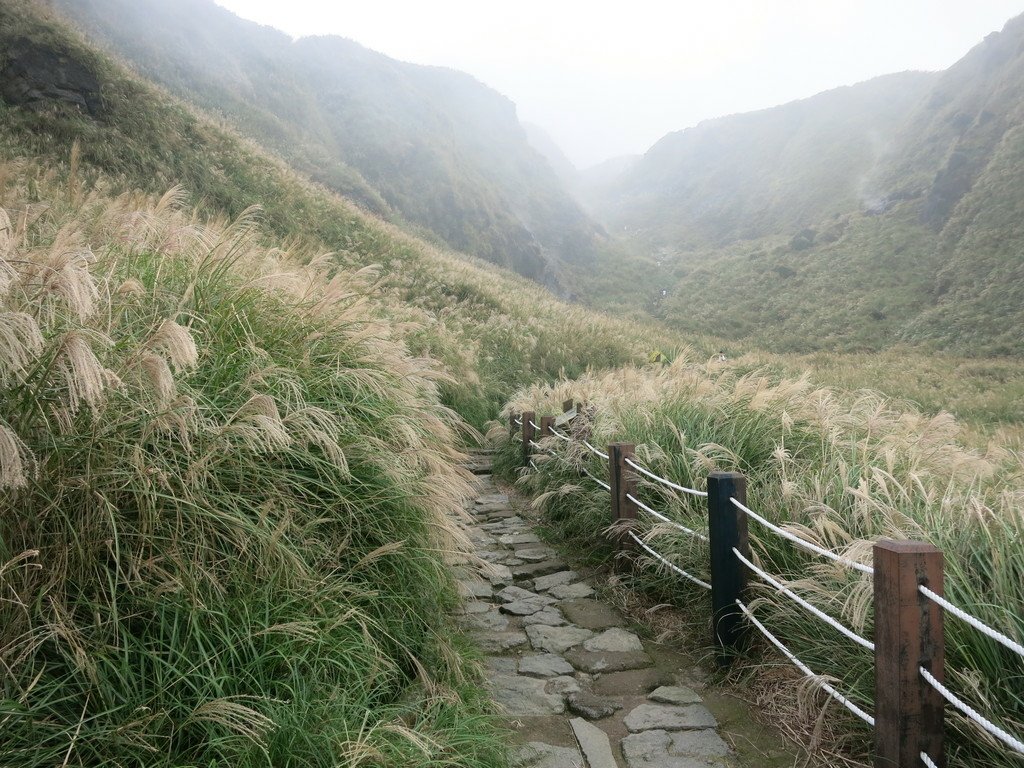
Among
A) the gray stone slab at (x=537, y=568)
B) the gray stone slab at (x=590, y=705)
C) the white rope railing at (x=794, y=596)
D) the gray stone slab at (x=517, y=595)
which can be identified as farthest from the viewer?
the gray stone slab at (x=537, y=568)

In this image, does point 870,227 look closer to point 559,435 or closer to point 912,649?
point 559,435

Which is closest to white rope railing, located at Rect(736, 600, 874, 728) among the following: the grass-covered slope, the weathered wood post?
the weathered wood post

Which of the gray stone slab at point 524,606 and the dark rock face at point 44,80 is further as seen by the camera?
the dark rock face at point 44,80

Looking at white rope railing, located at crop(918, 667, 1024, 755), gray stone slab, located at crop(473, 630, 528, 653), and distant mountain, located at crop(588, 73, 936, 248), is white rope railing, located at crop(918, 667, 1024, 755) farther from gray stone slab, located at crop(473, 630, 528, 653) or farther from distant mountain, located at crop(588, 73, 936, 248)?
distant mountain, located at crop(588, 73, 936, 248)

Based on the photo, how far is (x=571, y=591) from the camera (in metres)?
4.38

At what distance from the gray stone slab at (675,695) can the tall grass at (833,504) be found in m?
0.50

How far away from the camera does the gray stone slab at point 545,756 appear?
7.97 feet

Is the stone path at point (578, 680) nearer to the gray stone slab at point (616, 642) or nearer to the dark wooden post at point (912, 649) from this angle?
the gray stone slab at point (616, 642)

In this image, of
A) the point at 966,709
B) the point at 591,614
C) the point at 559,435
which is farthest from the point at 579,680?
the point at 559,435

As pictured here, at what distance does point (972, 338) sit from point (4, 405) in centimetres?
3335

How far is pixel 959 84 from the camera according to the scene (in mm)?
50906

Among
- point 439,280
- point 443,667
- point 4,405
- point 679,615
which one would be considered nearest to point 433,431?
point 443,667

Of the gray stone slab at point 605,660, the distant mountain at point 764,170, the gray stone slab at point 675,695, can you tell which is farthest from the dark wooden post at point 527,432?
the distant mountain at point 764,170

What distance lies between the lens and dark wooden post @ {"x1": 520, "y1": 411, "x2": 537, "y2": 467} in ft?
25.6
